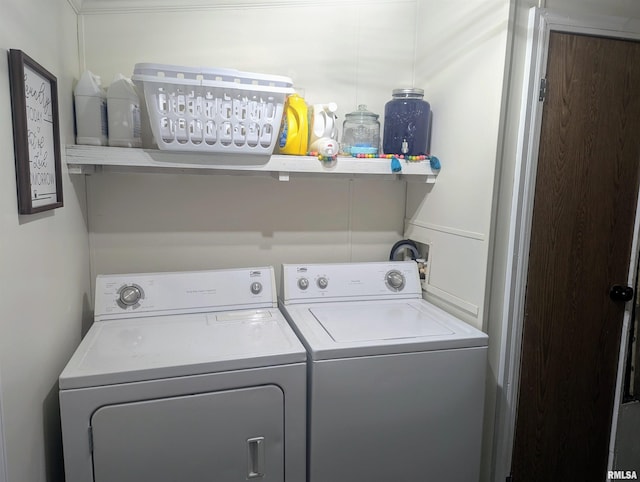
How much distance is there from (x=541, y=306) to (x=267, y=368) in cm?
114

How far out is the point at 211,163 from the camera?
1.76 metres

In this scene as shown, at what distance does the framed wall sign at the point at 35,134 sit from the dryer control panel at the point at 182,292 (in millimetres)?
452

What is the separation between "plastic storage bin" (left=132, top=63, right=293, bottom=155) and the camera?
160 centimetres

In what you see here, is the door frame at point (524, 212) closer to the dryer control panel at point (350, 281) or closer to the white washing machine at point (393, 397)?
the white washing machine at point (393, 397)

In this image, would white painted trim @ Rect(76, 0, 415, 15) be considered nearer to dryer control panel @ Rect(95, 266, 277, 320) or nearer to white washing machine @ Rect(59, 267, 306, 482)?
dryer control panel @ Rect(95, 266, 277, 320)

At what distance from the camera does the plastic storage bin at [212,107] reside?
5.24 ft

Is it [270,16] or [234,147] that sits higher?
[270,16]

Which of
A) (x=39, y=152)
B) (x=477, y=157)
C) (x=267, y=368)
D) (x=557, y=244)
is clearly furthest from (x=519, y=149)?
(x=39, y=152)

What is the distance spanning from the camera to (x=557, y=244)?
1.78 meters

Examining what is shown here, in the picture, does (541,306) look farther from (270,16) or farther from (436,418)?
(270,16)

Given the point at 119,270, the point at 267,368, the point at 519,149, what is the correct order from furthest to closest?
1. the point at 119,270
2. the point at 519,149
3. the point at 267,368

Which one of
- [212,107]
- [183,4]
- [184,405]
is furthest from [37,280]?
[183,4]

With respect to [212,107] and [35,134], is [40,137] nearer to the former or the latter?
[35,134]

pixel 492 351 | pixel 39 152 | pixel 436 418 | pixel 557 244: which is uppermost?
pixel 39 152
